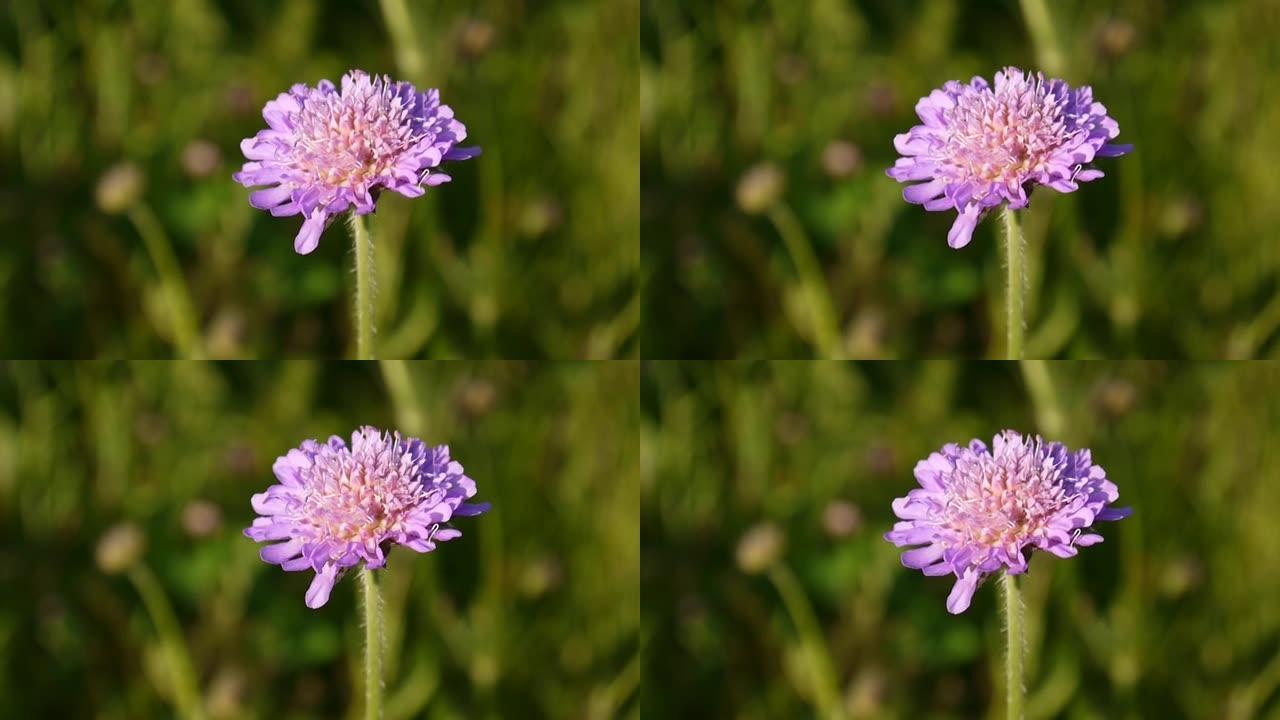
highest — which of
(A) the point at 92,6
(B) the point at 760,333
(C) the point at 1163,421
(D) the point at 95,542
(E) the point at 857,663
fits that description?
(A) the point at 92,6

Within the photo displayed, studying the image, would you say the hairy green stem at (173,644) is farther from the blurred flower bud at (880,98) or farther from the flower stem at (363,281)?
the blurred flower bud at (880,98)

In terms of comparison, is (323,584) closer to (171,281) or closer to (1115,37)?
(171,281)

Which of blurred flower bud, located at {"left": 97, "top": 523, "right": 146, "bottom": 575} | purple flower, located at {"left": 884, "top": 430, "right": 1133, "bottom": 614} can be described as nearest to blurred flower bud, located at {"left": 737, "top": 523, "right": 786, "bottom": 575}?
purple flower, located at {"left": 884, "top": 430, "right": 1133, "bottom": 614}

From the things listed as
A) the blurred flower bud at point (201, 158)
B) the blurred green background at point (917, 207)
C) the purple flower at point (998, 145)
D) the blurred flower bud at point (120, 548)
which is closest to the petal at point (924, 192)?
the purple flower at point (998, 145)

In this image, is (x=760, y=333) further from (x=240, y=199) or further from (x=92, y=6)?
(x=92, y=6)

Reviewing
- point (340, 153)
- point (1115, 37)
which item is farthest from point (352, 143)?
point (1115, 37)

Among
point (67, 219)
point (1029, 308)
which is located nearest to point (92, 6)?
point (67, 219)

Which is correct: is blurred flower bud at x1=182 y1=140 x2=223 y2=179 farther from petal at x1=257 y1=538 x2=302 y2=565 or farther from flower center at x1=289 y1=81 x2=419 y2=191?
petal at x1=257 y1=538 x2=302 y2=565
